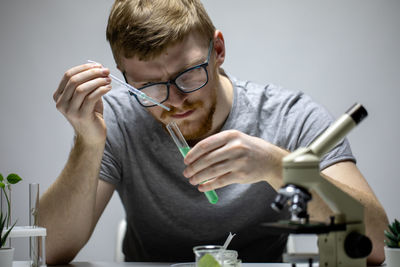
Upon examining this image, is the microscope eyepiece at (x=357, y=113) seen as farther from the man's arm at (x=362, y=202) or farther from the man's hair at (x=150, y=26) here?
the man's hair at (x=150, y=26)

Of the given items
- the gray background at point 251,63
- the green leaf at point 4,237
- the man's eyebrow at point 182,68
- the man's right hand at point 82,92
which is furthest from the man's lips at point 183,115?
the gray background at point 251,63

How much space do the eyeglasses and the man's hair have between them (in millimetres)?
97

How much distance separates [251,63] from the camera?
2699 mm

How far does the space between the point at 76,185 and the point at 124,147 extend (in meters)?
0.28

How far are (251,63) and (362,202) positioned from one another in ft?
4.58

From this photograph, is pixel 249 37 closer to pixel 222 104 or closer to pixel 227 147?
pixel 222 104

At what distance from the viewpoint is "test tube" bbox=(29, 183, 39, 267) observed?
1.31 meters

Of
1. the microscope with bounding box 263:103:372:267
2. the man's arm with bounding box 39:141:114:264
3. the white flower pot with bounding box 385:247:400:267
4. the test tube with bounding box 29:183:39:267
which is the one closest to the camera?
the microscope with bounding box 263:103:372:267

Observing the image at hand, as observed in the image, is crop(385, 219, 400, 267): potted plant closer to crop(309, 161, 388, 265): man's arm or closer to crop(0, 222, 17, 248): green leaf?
crop(309, 161, 388, 265): man's arm

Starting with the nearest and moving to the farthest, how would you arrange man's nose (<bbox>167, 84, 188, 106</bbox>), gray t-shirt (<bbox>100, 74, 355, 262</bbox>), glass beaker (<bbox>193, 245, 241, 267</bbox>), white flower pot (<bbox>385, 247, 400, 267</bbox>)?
glass beaker (<bbox>193, 245, 241, 267</bbox>) → white flower pot (<bbox>385, 247, 400, 267</bbox>) → man's nose (<bbox>167, 84, 188, 106</bbox>) → gray t-shirt (<bbox>100, 74, 355, 262</bbox>)

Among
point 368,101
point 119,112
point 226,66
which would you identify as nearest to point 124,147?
point 119,112

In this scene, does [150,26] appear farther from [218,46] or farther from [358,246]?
[358,246]

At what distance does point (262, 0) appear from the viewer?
2.68 m

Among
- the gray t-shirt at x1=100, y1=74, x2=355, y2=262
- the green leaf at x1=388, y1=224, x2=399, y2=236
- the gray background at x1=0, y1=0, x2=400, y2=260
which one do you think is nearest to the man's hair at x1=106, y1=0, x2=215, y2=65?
the gray t-shirt at x1=100, y1=74, x2=355, y2=262
